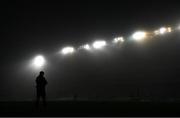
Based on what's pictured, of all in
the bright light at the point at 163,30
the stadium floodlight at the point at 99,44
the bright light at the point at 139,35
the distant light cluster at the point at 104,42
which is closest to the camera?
the bright light at the point at 163,30

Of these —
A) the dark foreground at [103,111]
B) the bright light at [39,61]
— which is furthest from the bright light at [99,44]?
the dark foreground at [103,111]

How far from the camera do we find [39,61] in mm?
47156

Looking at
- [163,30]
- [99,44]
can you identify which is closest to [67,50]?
[99,44]

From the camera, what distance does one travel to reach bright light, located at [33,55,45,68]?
46.6 metres

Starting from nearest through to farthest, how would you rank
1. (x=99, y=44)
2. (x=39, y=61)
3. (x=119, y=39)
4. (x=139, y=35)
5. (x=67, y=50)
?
1. (x=139, y=35)
2. (x=119, y=39)
3. (x=99, y=44)
4. (x=67, y=50)
5. (x=39, y=61)

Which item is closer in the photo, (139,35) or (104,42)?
(139,35)

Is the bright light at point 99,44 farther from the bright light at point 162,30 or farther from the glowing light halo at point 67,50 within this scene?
the bright light at point 162,30

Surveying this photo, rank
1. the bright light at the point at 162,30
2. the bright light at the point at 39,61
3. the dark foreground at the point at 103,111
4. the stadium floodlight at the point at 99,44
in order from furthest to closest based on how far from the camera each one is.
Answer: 1. the bright light at the point at 39,61
2. the stadium floodlight at the point at 99,44
3. the bright light at the point at 162,30
4. the dark foreground at the point at 103,111

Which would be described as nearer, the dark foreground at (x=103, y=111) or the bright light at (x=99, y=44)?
the dark foreground at (x=103, y=111)

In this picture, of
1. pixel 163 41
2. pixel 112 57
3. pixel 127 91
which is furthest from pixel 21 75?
pixel 163 41

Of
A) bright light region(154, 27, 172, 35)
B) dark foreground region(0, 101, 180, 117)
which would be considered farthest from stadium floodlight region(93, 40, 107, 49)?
dark foreground region(0, 101, 180, 117)

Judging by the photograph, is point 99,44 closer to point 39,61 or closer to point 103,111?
point 39,61

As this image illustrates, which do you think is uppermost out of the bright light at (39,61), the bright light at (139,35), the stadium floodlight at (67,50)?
the bright light at (139,35)

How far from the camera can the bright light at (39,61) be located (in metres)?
46.6
